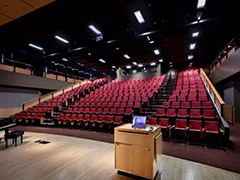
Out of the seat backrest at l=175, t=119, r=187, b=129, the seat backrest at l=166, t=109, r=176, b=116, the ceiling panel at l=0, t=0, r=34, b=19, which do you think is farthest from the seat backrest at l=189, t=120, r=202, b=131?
the ceiling panel at l=0, t=0, r=34, b=19

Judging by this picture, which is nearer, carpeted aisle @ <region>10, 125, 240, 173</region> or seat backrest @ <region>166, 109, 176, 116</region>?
carpeted aisle @ <region>10, 125, 240, 173</region>

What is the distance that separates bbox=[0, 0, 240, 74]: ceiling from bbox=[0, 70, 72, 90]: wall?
1.21 metres

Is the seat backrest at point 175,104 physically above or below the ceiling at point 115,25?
below

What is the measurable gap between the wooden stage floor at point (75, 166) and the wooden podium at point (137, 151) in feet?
0.58

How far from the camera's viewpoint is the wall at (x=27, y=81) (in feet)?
19.3

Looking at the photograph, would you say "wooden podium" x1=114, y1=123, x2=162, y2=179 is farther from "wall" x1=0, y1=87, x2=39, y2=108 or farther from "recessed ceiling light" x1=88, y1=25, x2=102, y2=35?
"wall" x1=0, y1=87, x2=39, y2=108

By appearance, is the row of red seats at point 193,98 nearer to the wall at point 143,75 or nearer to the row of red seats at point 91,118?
the row of red seats at point 91,118

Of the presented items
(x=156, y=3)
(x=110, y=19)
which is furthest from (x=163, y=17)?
(x=110, y=19)

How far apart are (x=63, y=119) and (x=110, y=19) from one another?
407cm

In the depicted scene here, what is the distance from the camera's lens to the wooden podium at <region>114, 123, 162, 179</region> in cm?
143

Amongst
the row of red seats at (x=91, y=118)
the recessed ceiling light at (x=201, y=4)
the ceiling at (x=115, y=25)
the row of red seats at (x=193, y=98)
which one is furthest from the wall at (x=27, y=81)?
the recessed ceiling light at (x=201, y=4)

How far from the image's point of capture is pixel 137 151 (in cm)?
150

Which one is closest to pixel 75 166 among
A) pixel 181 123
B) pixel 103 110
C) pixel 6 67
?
pixel 181 123

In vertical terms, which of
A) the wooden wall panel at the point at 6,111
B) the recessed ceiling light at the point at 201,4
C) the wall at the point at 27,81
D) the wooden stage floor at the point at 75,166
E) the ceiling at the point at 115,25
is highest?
the recessed ceiling light at the point at 201,4
